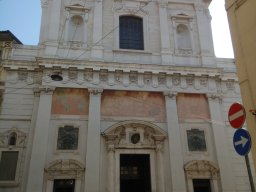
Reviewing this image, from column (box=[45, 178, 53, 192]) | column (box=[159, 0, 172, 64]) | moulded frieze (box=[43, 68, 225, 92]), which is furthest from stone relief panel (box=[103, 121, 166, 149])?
column (box=[159, 0, 172, 64])

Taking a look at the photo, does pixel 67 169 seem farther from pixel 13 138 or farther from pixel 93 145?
pixel 13 138

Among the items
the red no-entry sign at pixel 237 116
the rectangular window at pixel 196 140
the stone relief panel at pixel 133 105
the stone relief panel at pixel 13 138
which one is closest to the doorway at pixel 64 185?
the stone relief panel at pixel 13 138

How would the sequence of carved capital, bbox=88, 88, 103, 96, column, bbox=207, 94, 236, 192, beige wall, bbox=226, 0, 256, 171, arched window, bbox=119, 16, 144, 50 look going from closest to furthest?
beige wall, bbox=226, 0, 256, 171 < column, bbox=207, 94, 236, 192 < carved capital, bbox=88, 88, 103, 96 < arched window, bbox=119, 16, 144, 50

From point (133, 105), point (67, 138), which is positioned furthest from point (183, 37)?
point (67, 138)

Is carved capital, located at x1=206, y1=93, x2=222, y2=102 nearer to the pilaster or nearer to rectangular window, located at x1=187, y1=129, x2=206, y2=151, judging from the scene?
rectangular window, located at x1=187, y1=129, x2=206, y2=151

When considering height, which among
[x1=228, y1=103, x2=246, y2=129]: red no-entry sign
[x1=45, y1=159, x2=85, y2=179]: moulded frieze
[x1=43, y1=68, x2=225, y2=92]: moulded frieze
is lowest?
[x1=228, y1=103, x2=246, y2=129]: red no-entry sign

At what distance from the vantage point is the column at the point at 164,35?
15431 mm

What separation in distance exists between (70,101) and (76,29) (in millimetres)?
4420

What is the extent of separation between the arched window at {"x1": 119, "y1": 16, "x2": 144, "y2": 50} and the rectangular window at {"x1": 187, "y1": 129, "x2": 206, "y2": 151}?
17.5 feet

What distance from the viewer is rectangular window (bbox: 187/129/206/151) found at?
546 inches

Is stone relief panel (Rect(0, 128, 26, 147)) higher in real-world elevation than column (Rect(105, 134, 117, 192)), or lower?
Result: higher

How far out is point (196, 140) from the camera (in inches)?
552

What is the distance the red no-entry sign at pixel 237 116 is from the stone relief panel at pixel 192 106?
→ 9025 mm

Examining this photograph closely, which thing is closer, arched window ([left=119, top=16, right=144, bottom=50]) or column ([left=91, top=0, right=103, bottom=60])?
column ([left=91, top=0, right=103, bottom=60])
